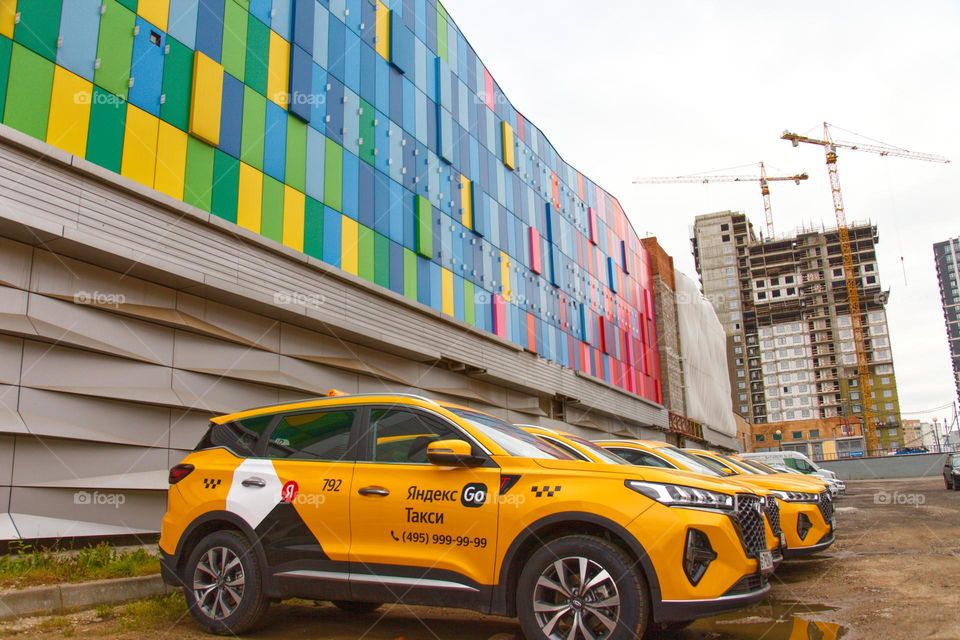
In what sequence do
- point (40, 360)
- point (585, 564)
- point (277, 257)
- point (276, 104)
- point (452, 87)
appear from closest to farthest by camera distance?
point (585, 564), point (40, 360), point (277, 257), point (276, 104), point (452, 87)

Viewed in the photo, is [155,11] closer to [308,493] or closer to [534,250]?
[308,493]

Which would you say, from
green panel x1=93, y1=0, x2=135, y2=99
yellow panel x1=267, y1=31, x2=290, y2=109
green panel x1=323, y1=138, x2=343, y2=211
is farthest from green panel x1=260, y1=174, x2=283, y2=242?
green panel x1=93, y1=0, x2=135, y2=99

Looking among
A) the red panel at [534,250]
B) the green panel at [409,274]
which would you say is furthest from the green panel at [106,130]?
the red panel at [534,250]

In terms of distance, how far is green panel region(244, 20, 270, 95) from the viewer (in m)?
15.6

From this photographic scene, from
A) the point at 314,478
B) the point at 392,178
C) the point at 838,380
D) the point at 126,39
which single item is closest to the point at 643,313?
the point at 392,178

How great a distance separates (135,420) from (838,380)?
152 meters

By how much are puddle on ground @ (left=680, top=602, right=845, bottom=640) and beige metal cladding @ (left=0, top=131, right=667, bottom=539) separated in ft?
28.6

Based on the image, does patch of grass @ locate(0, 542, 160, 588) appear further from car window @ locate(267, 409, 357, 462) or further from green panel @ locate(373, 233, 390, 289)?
green panel @ locate(373, 233, 390, 289)

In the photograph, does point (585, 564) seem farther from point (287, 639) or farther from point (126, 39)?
point (126, 39)

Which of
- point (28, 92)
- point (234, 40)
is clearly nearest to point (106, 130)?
point (28, 92)

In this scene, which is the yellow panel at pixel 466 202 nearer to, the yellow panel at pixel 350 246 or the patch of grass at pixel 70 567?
the yellow panel at pixel 350 246

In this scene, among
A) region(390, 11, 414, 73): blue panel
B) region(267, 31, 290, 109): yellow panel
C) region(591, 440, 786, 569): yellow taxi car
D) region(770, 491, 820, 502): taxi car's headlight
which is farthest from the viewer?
region(390, 11, 414, 73): blue panel

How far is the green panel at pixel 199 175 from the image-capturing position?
13.7 meters

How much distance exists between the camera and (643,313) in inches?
1737
